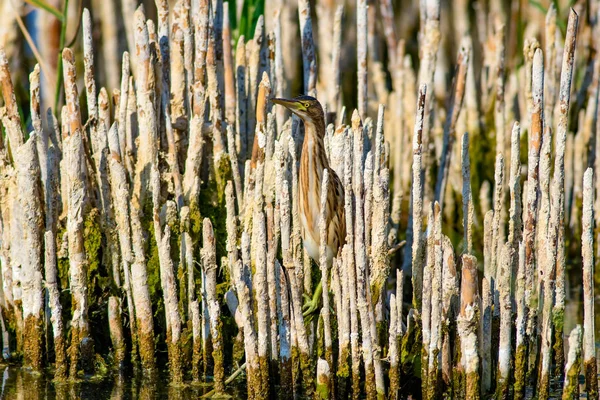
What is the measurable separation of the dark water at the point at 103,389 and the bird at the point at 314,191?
0.63 meters

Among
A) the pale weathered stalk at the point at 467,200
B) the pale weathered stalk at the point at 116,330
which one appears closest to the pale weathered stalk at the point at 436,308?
the pale weathered stalk at the point at 467,200

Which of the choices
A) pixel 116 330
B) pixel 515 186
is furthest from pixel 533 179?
pixel 116 330

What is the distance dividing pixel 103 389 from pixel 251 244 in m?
0.94

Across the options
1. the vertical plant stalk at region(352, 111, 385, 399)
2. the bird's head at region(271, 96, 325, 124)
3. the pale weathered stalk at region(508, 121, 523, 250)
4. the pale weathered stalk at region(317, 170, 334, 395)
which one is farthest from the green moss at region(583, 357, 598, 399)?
the bird's head at region(271, 96, 325, 124)

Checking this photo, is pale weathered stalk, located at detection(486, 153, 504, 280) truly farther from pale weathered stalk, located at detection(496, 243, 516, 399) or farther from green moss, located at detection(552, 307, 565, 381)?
green moss, located at detection(552, 307, 565, 381)

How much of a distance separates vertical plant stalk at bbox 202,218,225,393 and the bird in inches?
19.5

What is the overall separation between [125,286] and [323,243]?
1.10m

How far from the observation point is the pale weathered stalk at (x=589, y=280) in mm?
3223

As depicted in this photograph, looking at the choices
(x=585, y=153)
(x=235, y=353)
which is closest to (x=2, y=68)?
(x=235, y=353)

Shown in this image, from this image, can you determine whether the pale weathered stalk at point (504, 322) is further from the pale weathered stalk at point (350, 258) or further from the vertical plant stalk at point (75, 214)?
the vertical plant stalk at point (75, 214)

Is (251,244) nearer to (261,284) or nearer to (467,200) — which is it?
(261,284)

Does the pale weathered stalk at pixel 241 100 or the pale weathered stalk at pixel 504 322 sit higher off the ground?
the pale weathered stalk at pixel 241 100

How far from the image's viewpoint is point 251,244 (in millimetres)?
3887

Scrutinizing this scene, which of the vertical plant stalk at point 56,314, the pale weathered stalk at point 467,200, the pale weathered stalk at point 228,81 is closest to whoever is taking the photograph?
the pale weathered stalk at point 467,200
